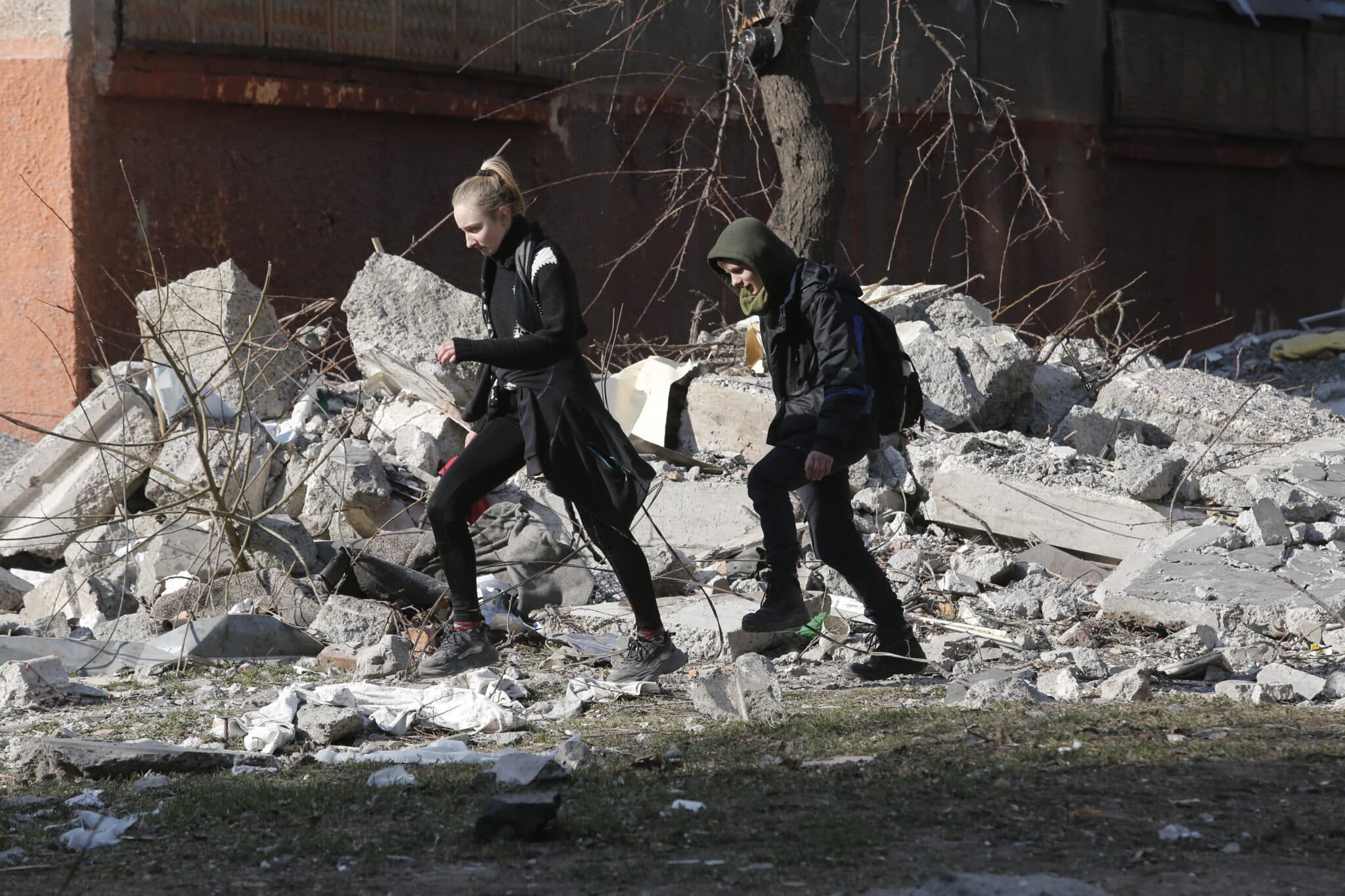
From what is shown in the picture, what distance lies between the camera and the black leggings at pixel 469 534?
475 centimetres

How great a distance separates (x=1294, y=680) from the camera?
15.2 ft

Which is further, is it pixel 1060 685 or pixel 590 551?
pixel 590 551

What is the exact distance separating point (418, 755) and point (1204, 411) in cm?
592

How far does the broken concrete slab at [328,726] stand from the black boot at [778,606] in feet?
4.33

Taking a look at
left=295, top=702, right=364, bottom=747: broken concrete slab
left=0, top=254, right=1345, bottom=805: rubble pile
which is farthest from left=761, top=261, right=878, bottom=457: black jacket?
left=295, top=702, right=364, bottom=747: broken concrete slab

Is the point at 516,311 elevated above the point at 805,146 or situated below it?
below

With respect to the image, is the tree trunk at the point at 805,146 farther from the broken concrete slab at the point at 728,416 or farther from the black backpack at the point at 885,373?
the black backpack at the point at 885,373

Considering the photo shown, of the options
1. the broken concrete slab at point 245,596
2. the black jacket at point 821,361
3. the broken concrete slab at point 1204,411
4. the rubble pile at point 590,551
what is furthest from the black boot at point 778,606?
the broken concrete slab at point 1204,411

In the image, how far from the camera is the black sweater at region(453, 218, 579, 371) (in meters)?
4.53

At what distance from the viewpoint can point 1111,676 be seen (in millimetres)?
4836

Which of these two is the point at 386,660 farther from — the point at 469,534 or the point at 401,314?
the point at 401,314

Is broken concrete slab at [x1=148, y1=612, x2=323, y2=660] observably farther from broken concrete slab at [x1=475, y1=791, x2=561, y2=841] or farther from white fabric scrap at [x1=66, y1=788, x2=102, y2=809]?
broken concrete slab at [x1=475, y1=791, x2=561, y2=841]

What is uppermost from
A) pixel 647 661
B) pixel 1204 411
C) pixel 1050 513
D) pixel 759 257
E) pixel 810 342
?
pixel 759 257

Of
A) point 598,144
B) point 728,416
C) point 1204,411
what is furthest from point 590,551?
point 598,144
